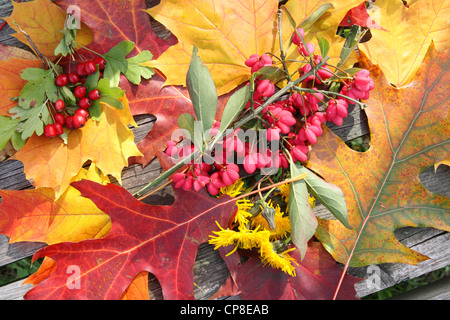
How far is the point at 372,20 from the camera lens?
84cm

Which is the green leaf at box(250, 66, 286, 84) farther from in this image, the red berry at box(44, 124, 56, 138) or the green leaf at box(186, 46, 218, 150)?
the red berry at box(44, 124, 56, 138)

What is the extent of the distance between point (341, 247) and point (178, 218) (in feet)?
1.29

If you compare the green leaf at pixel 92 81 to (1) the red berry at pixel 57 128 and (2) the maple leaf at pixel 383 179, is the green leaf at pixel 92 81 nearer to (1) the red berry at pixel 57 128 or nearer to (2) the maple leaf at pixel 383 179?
(1) the red berry at pixel 57 128

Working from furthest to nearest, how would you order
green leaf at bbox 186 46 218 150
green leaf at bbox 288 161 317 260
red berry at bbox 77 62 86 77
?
1. red berry at bbox 77 62 86 77
2. green leaf at bbox 288 161 317 260
3. green leaf at bbox 186 46 218 150

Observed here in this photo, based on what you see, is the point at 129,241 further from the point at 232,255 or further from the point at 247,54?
the point at 247,54

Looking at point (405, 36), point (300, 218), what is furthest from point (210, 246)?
point (405, 36)

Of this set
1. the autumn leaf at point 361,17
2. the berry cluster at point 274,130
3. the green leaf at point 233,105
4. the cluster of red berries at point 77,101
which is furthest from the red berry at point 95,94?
the autumn leaf at point 361,17

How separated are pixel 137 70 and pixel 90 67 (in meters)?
0.10

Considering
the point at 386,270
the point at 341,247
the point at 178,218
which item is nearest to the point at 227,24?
the point at 178,218

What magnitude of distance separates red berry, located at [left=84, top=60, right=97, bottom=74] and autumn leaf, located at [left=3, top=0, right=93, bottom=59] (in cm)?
8

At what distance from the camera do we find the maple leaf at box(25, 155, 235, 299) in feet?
2.50

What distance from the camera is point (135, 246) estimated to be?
0.80m

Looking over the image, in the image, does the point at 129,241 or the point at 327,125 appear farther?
the point at 327,125

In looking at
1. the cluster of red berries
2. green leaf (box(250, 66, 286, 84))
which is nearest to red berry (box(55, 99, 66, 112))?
the cluster of red berries
